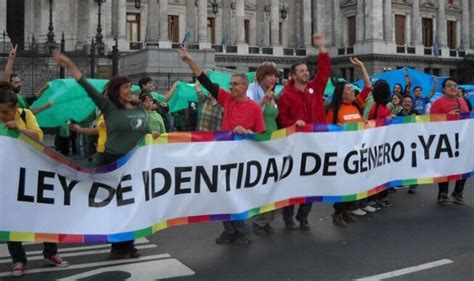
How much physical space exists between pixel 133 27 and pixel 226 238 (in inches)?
1712

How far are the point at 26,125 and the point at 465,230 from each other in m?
5.31

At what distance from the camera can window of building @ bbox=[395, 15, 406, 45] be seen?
171 feet

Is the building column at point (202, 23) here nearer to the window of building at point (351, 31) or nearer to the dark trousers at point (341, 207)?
the window of building at point (351, 31)

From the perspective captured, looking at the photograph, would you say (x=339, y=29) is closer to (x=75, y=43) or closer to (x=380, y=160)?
(x=75, y=43)

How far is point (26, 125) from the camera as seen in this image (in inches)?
223

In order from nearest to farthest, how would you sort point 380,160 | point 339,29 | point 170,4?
point 380,160 < point 170,4 < point 339,29

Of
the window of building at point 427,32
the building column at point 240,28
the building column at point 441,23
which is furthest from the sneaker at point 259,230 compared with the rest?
the window of building at point 427,32

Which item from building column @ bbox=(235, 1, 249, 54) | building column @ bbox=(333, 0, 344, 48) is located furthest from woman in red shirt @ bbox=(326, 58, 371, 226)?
building column @ bbox=(333, 0, 344, 48)

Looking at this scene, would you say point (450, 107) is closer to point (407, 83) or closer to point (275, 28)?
point (407, 83)

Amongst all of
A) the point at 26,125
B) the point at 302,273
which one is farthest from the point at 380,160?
the point at 26,125

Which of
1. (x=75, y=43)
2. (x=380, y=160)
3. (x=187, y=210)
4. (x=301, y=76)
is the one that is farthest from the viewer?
(x=75, y=43)

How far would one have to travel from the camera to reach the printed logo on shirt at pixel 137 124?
5613mm

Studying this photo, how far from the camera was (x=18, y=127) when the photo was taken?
5.25 m

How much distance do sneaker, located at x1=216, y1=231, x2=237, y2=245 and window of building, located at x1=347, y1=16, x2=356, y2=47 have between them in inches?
1872
